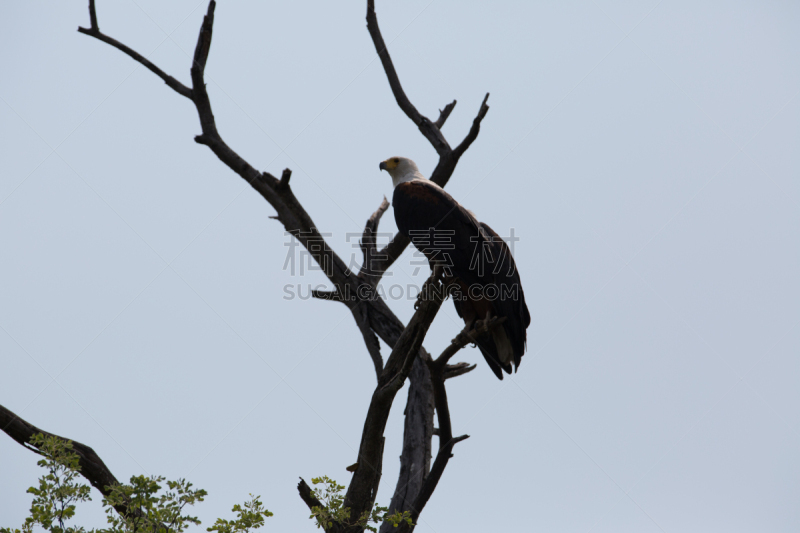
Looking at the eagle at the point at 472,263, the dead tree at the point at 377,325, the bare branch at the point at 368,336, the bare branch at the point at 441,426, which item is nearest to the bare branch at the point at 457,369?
the dead tree at the point at 377,325

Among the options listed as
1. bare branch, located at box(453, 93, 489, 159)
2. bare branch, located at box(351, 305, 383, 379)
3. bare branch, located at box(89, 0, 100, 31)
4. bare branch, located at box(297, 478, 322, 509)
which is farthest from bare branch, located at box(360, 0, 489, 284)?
bare branch, located at box(297, 478, 322, 509)

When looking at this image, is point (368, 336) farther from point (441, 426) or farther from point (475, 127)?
point (475, 127)

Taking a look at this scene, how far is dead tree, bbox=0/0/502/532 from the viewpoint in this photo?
3588mm

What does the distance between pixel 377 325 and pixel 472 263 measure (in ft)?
3.82

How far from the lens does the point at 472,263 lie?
518 cm

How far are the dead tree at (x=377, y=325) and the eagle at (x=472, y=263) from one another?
0.30 meters

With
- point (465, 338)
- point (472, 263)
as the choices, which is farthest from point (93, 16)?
point (465, 338)

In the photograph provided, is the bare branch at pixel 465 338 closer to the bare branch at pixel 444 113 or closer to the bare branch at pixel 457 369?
the bare branch at pixel 457 369

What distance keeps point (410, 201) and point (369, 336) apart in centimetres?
144

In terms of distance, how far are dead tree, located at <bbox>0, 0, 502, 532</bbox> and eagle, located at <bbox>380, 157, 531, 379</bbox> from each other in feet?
0.98

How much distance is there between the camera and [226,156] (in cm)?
532

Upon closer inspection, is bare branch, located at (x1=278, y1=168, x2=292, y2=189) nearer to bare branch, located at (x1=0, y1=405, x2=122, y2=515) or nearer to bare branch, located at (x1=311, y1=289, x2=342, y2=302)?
bare branch, located at (x1=311, y1=289, x2=342, y2=302)

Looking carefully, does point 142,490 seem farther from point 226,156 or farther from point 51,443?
point 226,156

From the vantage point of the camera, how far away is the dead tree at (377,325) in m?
A: 3.59
